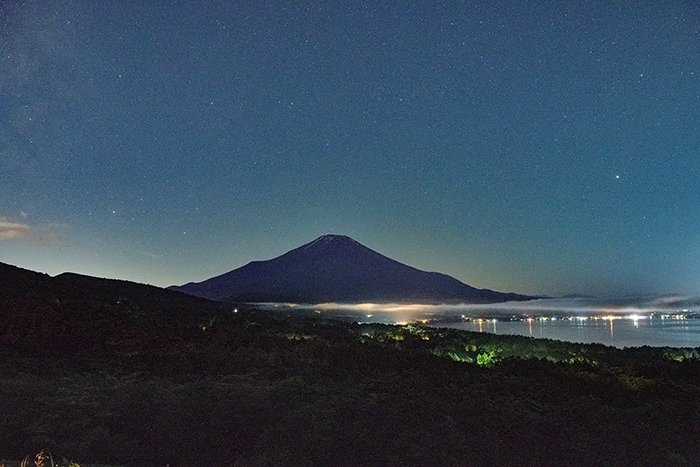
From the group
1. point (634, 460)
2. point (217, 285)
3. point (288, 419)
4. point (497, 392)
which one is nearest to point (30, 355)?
point (288, 419)

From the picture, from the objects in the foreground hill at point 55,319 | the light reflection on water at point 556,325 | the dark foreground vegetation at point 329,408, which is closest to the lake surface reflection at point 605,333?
the light reflection on water at point 556,325

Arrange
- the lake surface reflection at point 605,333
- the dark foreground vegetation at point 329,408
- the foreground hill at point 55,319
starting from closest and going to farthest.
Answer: the dark foreground vegetation at point 329,408, the foreground hill at point 55,319, the lake surface reflection at point 605,333

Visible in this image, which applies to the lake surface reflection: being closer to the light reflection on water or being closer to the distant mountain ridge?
the light reflection on water

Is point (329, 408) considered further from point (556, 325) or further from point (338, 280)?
point (338, 280)

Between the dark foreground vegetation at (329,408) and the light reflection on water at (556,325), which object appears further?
the light reflection on water at (556,325)

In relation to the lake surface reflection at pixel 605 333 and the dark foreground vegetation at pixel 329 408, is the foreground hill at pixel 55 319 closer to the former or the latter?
the dark foreground vegetation at pixel 329 408

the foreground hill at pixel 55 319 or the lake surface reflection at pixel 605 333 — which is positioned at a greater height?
the foreground hill at pixel 55 319

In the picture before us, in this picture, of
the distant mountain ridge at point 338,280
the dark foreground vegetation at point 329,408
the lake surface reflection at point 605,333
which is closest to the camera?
the dark foreground vegetation at point 329,408
